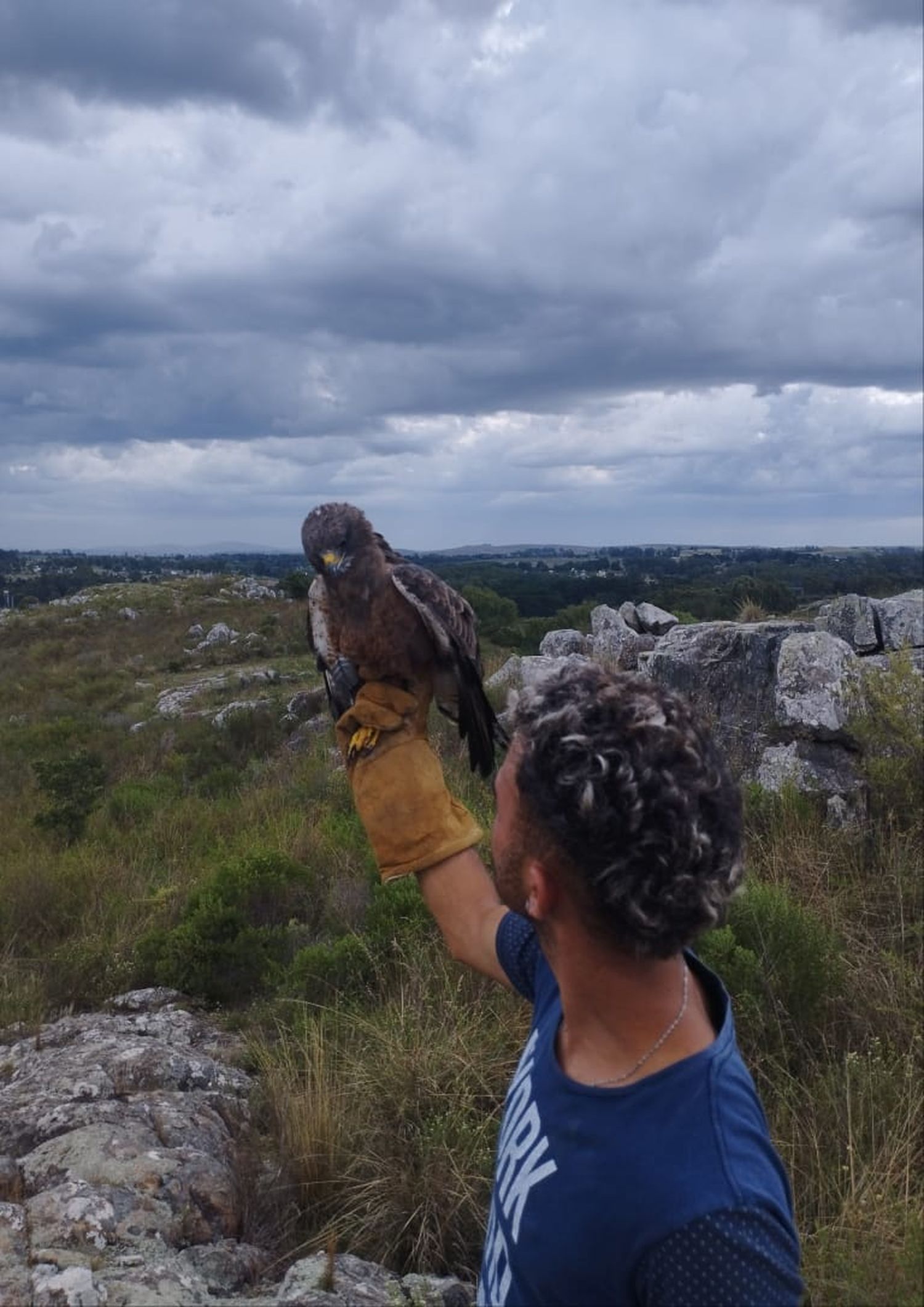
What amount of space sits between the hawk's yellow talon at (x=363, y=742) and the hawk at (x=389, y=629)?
303 millimetres

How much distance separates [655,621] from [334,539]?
9.31 m

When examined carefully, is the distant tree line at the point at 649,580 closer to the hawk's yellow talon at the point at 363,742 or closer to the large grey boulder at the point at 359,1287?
the hawk's yellow talon at the point at 363,742

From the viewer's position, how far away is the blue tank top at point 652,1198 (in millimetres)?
1283

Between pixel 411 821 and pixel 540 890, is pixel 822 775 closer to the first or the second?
pixel 411 821

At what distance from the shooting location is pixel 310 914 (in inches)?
232

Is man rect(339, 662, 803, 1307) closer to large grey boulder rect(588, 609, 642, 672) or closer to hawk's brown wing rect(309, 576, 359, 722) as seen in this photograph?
hawk's brown wing rect(309, 576, 359, 722)

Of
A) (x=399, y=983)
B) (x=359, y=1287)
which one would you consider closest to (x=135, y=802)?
(x=399, y=983)

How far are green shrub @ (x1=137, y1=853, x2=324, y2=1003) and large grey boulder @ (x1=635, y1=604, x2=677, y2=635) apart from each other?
7.44 metres

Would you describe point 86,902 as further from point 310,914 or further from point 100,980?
point 310,914

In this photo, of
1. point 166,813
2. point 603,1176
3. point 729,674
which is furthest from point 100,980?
point 729,674

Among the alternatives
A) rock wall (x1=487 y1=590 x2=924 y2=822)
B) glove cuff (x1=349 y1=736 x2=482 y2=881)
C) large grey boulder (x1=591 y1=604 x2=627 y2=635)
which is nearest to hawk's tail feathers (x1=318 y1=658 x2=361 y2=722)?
glove cuff (x1=349 y1=736 x2=482 y2=881)

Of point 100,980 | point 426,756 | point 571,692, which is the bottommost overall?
point 100,980

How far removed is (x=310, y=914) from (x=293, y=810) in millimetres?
2628

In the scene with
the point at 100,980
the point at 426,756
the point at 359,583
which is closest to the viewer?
the point at 426,756
